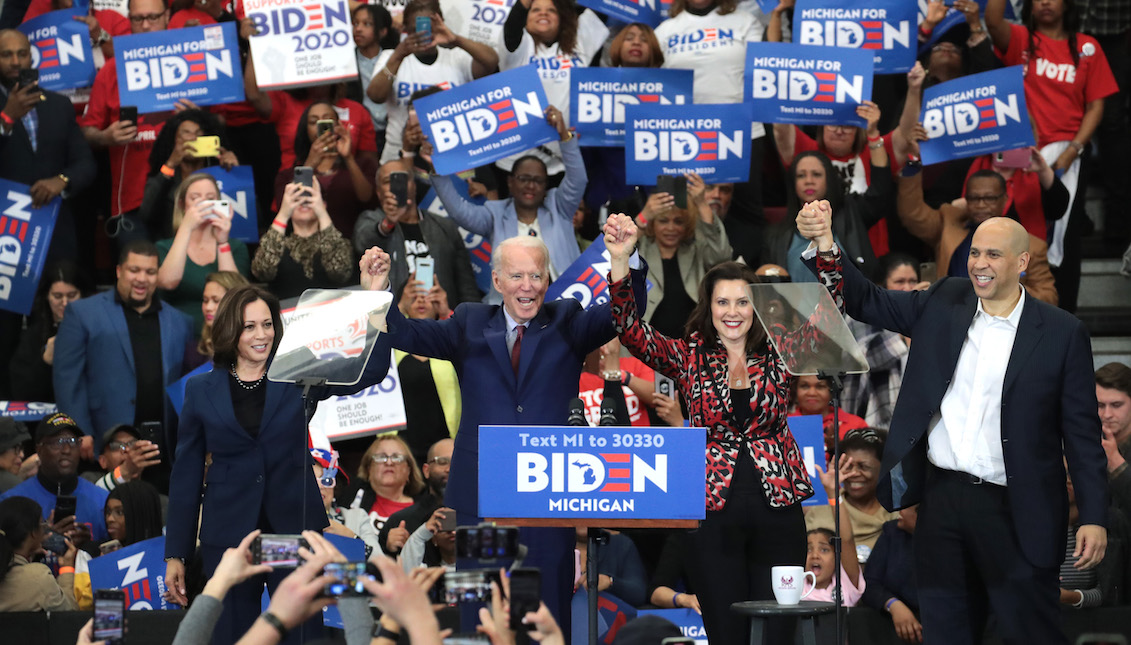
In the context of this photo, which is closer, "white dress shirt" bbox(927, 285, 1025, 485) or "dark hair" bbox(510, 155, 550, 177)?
"white dress shirt" bbox(927, 285, 1025, 485)

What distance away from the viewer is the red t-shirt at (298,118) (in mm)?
→ 9391

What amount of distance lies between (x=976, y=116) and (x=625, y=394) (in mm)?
2842

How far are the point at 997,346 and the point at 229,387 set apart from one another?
2.62 meters

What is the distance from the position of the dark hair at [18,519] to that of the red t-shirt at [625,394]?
250 cm

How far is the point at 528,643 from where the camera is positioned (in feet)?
16.0

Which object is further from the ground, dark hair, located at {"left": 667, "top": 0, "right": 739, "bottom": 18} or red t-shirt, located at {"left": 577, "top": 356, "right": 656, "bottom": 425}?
Answer: dark hair, located at {"left": 667, "top": 0, "right": 739, "bottom": 18}

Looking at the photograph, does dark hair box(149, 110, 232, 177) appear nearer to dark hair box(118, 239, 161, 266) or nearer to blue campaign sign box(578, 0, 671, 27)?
dark hair box(118, 239, 161, 266)

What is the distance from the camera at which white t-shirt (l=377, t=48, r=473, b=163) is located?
9547 mm

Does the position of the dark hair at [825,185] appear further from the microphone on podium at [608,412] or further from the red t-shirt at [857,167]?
the microphone on podium at [608,412]

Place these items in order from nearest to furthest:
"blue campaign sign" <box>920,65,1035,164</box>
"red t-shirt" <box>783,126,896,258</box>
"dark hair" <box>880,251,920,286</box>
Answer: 1. "dark hair" <box>880,251,920,286</box>
2. "blue campaign sign" <box>920,65,1035,164</box>
3. "red t-shirt" <box>783,126,896,258</box>

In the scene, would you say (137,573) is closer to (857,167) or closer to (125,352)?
(125,352)

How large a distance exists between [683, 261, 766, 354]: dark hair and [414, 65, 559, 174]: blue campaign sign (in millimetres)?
3319

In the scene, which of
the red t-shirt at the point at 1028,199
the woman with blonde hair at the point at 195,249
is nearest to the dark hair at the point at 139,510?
the woman with blonde hair at the point at 195,249

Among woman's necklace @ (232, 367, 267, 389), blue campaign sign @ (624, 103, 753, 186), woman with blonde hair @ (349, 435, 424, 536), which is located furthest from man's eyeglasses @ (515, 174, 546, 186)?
woman's necklace @ (232, 367, 267, 389)
